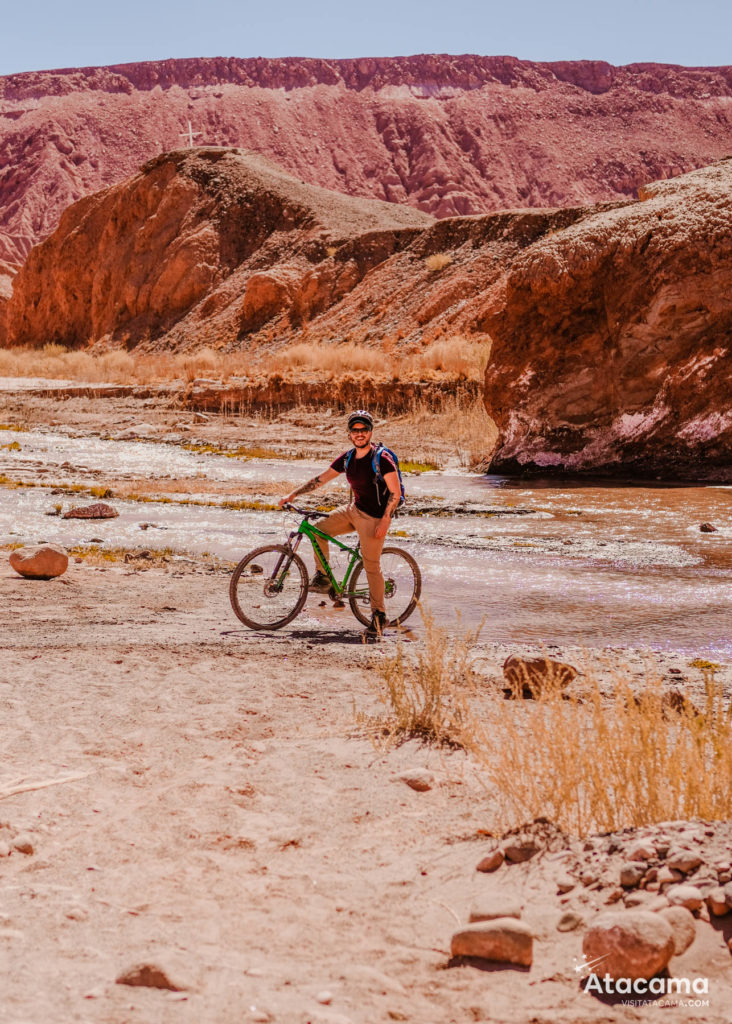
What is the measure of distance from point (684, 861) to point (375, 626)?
4739 mm

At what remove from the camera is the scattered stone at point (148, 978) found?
299 centimetres

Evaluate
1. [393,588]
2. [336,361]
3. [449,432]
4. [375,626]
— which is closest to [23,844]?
[375,626]

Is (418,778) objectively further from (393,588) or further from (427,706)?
(393,588)

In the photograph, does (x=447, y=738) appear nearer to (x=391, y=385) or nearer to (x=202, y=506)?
(x=202, y=506)

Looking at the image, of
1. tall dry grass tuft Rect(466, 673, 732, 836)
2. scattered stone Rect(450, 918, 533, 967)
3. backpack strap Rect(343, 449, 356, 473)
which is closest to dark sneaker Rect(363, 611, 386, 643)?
backpack strap Rect(343, 449, 356, 473)

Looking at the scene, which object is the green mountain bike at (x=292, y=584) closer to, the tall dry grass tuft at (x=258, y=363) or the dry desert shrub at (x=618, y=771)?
the dry desert shrub at (x=618, y=771)

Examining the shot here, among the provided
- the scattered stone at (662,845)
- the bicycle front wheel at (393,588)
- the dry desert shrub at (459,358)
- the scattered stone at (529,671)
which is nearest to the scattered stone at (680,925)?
the scattered stone at (662,845)

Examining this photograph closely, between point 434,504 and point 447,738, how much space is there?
9.96 meters

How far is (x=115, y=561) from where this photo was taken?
1095 centimetres

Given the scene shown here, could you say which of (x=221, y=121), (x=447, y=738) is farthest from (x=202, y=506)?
(x=221, y=121)

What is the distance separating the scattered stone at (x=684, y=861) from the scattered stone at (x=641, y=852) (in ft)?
0.23

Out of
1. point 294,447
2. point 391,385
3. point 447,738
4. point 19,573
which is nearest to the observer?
point 447,738

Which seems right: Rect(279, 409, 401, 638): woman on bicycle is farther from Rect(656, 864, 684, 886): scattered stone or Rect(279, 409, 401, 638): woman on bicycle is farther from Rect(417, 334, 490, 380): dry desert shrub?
Rect(417, 334, 490, 380): dry desert shrub

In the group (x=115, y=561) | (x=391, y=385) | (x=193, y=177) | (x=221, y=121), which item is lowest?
(x=115, y=561)
